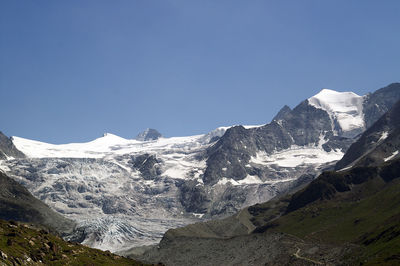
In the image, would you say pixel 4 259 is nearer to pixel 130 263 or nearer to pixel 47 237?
pixel 47 237

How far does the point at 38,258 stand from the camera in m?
134

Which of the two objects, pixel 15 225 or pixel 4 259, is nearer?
pixel 4 259

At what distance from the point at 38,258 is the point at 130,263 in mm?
44302

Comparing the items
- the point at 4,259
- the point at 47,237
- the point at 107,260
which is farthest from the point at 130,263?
the point at 4,259

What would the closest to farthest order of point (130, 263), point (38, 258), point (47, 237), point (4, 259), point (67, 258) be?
point (4, 259) < point (38, 258) < point (67, 258) < point (47, 237) < point (130, 263)

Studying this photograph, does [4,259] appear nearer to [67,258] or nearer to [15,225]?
[67,258]

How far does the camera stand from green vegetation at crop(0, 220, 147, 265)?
124500 mm

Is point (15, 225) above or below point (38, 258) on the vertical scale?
above

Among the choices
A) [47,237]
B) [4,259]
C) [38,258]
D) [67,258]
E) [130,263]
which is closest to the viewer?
[4,259]

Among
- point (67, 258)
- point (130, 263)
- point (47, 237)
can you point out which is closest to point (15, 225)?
point (47, 237)

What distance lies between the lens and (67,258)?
482ft

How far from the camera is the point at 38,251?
137750 millimetres

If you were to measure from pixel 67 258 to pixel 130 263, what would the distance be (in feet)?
99.0

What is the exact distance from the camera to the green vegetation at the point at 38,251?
12450 centimetres
